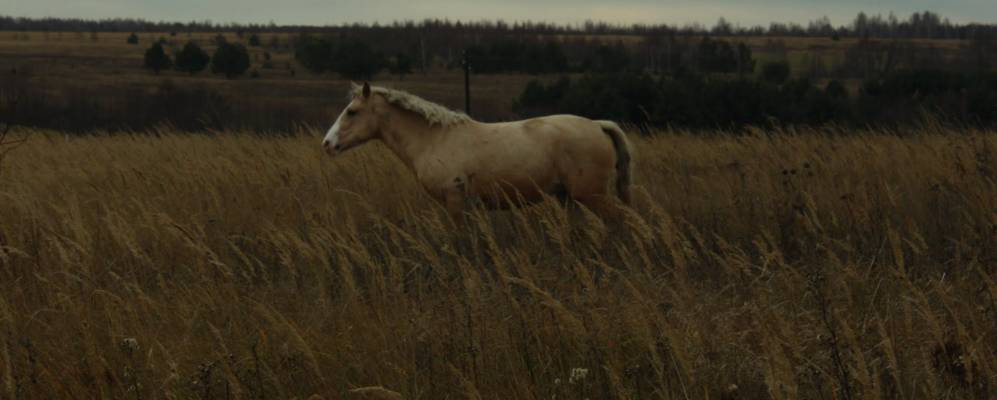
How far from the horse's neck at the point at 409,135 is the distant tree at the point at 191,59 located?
7024 cm

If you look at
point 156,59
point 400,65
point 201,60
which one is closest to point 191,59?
point 201,60

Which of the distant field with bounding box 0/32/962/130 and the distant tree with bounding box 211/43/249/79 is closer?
the distant field with bounding box 0/32/962/130

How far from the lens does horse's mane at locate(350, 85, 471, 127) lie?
26.1ft

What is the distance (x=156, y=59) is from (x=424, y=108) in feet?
247

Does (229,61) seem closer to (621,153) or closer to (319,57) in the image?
(319,57)

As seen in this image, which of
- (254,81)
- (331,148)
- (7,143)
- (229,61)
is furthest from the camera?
(229,61)

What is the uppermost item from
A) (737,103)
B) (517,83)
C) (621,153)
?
(621,153)

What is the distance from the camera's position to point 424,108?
8039 millimetres

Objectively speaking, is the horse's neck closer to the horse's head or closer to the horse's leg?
the horse's head

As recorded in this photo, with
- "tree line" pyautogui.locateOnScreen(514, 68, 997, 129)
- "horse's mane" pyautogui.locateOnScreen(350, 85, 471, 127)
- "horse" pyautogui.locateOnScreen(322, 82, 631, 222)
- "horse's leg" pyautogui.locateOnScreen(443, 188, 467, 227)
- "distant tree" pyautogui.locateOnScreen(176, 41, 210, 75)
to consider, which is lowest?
"distant tree" pyautogui.locateOnScreen(176, 41, 210, 75)

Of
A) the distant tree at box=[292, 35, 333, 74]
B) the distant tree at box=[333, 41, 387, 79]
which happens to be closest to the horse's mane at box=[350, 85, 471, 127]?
the distant tree at box=[333, 41, 387, 79]

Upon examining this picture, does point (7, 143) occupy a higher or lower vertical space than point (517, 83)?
higher

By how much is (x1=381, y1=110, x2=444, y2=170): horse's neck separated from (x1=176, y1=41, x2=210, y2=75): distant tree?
70.2 m

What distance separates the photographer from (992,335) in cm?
411
